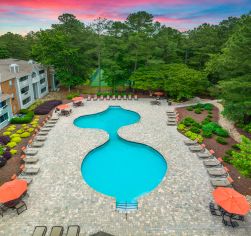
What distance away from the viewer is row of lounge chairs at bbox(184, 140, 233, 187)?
18.6m

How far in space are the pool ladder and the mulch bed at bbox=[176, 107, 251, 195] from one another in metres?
9.18

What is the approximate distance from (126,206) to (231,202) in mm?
7362

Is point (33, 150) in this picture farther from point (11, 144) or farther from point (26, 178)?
point (26, 178)

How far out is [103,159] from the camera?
23.8m

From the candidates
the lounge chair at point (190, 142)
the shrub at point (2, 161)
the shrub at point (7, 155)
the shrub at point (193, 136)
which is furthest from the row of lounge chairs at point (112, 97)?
the shrub at point (2, 161)

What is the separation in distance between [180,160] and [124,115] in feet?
55.9

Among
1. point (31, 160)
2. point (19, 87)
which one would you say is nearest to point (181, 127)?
point (31, 160)

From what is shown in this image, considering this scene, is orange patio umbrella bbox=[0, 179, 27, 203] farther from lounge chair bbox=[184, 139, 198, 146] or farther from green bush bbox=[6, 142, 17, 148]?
lounge chair bbox=[184, 139, 198, 146]

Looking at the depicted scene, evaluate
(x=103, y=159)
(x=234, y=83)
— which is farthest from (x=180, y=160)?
(x=234, y=83)

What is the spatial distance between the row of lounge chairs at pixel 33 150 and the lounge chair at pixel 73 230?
22.5 ft

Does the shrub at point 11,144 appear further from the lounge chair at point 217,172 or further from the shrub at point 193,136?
the lounge chair at point 217,172

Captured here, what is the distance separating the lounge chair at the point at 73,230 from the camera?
13.5 meters

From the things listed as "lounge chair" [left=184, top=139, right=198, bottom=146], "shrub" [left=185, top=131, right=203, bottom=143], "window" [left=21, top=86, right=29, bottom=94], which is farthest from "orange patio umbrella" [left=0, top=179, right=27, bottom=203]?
"window" [left=21, top=86, right=29, bottom=94]

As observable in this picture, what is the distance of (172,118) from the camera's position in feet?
110
